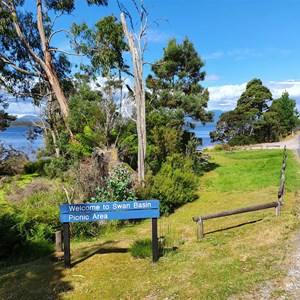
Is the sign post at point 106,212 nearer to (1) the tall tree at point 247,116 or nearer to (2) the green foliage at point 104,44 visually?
(2) the green foliage at point 104,44

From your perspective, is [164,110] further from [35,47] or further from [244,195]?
[35,47]

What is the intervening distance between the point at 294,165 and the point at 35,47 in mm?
17437

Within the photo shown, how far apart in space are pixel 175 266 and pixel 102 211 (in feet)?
5.32

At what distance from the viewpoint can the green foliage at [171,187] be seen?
1074 cm

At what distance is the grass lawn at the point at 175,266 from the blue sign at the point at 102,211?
94 cm

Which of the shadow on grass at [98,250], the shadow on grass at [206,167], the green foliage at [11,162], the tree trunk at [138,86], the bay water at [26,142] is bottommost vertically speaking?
the shadow on grass at [98,250]

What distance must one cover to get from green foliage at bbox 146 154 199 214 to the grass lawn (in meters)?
2.08

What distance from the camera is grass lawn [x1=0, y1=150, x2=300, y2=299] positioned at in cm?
446

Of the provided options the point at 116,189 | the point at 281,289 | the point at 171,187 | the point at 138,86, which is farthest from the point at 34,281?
the point at 138,86

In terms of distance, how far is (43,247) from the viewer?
23.7ft

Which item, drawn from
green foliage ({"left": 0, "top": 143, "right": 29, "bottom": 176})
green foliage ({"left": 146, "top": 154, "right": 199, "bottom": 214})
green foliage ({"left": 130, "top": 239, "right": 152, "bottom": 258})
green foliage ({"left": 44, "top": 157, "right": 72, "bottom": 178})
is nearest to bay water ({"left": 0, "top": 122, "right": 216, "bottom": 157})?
green foliage ({"left": 0, "top": 143, "right": 29, "bottom": 176})

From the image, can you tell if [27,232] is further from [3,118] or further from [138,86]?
[3,118]

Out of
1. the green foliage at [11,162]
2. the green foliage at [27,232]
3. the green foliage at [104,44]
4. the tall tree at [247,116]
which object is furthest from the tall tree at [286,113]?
the green foliage at [27,232]

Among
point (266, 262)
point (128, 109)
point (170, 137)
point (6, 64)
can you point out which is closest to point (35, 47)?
point (6, 64)
